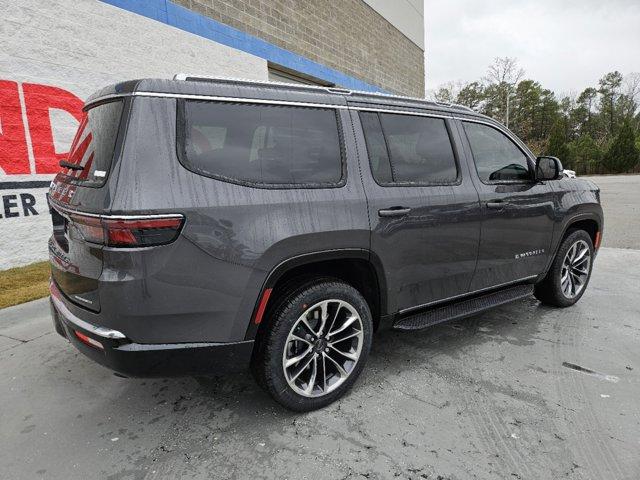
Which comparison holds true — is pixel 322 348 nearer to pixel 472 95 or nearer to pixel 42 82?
pixel 42 82

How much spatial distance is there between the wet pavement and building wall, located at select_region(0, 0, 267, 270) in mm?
2923

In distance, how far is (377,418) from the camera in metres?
2.47

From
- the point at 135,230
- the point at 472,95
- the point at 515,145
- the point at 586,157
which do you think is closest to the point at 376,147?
the point at 135,230

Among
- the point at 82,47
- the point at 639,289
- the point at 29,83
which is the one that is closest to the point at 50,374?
the point at 29,83

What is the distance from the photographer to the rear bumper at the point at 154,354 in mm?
2001

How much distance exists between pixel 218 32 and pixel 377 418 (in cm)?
835

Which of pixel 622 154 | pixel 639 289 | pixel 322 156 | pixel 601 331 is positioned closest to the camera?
pixel 322 156

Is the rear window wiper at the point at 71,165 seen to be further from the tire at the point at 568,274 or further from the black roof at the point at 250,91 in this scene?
the tire at the point at 568,274

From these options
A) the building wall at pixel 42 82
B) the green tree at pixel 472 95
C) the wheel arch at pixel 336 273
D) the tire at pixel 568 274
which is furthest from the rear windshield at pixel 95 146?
the green tree at pixel 472 95

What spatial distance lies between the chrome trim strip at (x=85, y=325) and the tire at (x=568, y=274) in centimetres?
387

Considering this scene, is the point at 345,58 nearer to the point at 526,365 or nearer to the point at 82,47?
the point at 82,47

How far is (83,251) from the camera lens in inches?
81.8

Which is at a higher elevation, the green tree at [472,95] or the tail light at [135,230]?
the green tree at [472,95]

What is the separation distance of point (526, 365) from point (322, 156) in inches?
86.5
